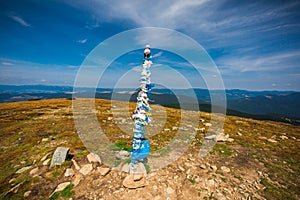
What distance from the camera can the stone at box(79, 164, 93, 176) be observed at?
10953 mm

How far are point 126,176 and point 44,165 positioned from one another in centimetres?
674

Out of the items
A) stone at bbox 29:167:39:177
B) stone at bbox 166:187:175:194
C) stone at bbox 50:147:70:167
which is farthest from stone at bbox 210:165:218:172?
stone at bbox 29:167:39:177

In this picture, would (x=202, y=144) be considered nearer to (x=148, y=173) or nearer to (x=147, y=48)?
(x=148, y=173)

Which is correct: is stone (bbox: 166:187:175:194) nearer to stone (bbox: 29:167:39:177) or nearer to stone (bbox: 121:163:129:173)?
stone (bbox: 121:163:129:173)

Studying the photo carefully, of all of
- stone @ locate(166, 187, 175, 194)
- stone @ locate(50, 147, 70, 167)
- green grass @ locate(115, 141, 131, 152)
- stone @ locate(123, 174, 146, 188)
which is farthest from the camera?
green grass @ locate(115, 141, 131, 152)

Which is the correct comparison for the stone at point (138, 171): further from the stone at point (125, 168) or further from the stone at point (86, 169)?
the stone at point (86, 169)

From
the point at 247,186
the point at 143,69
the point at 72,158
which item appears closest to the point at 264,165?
the point at 247,186

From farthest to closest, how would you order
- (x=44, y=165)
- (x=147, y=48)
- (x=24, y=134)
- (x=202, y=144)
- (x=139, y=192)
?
1. (x=24, y=134)
2. (x=202, y=144)
3. (x=44, y=165)
4. (x=147, y=48)
5. (x=139, y=192)

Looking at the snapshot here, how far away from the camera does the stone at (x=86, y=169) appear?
1095 cm

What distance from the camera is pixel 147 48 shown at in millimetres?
10055

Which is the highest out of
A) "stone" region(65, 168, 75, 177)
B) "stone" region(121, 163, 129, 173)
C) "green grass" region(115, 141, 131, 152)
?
"stone" region(121, 163, 129, 173)

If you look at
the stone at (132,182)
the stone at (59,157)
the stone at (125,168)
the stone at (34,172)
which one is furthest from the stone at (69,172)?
the stone at (132,182)

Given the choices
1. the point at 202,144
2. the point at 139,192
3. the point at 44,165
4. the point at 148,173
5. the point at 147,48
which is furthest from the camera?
the point at 202,144

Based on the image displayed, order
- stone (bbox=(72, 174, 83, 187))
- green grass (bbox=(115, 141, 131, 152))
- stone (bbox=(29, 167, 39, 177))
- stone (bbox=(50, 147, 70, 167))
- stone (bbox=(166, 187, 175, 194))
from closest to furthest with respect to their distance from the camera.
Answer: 1. stone (bbox=(166, 187, 175, 194))
2. stone (bbox=(72, 174, 83, 187))
3. stone (bbox=(29, 167, 39, 177))
4. stone (bbox=(50, 147, 70, 167))
5. green grass (bbox=(115, 141, 131, 152))
